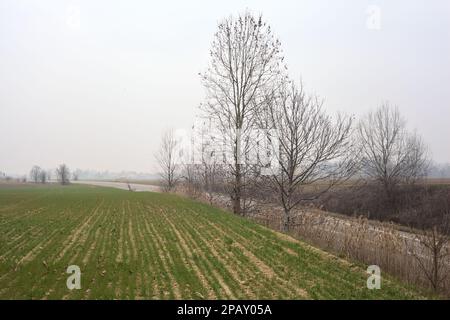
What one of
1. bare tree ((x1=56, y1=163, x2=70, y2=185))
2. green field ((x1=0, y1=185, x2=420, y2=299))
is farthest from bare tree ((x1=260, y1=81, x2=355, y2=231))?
bare tree ((x1=56, y1=163, x2=70, y2=185))

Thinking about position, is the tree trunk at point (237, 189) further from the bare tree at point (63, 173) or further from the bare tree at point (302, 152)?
the bare tree at point (63, 173)

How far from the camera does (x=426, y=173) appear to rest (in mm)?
34906

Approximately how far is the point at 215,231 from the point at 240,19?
12.7 meters

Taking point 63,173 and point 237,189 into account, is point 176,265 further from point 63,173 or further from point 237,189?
point 63,173

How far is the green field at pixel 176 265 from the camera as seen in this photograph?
6.78 m

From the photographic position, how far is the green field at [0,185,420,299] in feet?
22.2

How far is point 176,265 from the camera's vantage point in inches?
343

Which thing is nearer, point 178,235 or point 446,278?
point 446,278

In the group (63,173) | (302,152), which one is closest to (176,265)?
(302,152)

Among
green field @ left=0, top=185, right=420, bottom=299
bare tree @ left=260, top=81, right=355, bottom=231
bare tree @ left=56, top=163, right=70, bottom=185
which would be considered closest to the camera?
green field @ left=0, top=185, right=420, bottom=299

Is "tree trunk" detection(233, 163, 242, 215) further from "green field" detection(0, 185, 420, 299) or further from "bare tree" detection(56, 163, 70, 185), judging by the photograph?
"bare tree" detection(56, 163, 70, 185)


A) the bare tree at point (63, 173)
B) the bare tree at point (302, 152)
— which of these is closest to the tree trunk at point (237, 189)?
the bare tree at point (302, 152)

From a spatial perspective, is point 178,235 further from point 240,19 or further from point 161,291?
point 240,19
